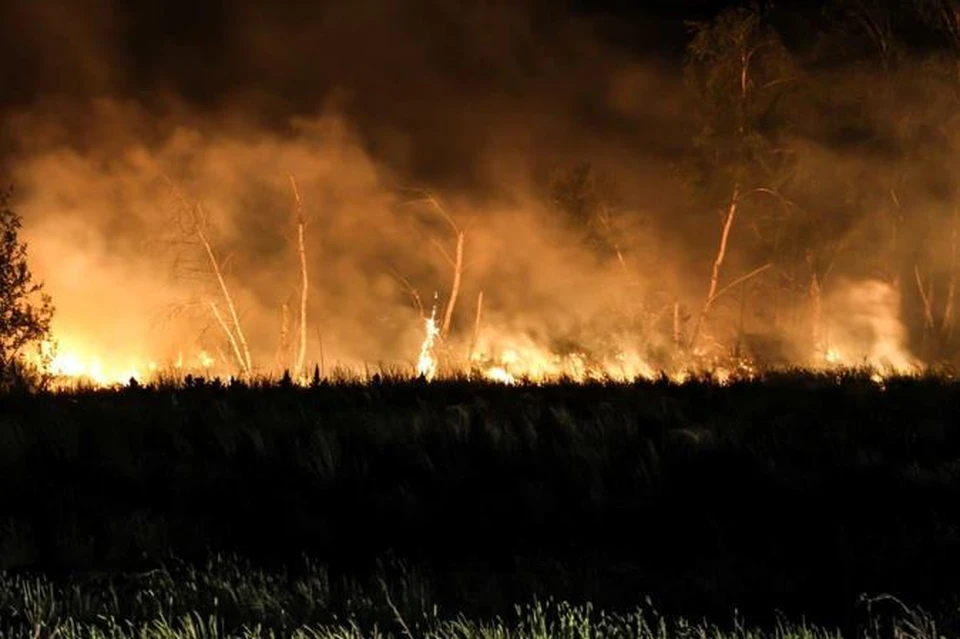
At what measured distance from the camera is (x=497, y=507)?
7.36 m

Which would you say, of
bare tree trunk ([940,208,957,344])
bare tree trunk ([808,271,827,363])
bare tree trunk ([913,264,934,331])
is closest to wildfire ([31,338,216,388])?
bare tree trunk ([808,271,827,363])

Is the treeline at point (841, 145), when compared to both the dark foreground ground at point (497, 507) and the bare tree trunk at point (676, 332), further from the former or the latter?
the dark foreground ground at point (497, 507)

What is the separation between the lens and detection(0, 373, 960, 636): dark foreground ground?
584 cm

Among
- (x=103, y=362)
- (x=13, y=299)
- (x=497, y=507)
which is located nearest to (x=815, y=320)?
(x=103, y=362)

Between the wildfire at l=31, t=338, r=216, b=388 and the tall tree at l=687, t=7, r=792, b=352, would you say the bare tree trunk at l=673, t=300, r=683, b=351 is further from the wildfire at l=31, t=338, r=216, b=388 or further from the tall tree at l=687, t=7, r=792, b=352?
the wildfire at l=31, t=338, r=216, b=388

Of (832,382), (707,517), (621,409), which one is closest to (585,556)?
(707,517)

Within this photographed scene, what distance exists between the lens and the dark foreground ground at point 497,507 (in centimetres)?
584

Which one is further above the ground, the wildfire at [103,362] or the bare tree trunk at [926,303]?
the bare tree trunk at [926,303]

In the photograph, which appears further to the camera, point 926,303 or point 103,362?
point 926,303

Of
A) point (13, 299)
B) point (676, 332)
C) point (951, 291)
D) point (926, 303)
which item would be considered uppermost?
point (926, 303)

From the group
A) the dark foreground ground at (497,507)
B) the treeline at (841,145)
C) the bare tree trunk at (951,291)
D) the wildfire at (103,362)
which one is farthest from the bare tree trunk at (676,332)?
the dark foreground ground at (497,507)

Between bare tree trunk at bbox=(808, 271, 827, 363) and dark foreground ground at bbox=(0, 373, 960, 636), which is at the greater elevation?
bare tree trunk at bbox=(808, 271, 827, 363)

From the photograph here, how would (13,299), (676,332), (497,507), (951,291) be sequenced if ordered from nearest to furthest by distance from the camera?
(497,507) → (13,299) → (951,291) → (676,332)

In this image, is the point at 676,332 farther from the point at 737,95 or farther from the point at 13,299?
the point at 13,299
